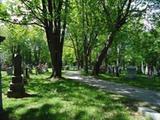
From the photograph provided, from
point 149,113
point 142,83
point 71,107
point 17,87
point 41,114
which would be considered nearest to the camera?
point 149,113

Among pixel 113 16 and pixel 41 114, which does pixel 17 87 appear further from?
pixel 113 16

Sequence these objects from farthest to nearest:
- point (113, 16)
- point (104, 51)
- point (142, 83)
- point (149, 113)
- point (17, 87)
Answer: point (113, 16), point (104, 51), point (142, 83), point (17, 87), point (149, 113)

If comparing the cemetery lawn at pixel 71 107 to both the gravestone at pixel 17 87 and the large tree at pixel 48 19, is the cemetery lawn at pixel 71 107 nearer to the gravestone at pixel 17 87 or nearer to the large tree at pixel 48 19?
the gravestone at pixel 17 87

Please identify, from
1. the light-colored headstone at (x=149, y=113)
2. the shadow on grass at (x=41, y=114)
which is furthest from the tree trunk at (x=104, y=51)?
the light-colored headstone at (x=149, y=113)

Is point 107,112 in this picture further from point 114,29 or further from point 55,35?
point 114,29

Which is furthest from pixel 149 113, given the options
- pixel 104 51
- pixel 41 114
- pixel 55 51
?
pixel 104 51

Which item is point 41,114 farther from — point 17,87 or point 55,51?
point 55,51

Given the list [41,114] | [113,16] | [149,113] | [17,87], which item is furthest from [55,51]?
[149,113]

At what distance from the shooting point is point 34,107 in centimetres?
1339

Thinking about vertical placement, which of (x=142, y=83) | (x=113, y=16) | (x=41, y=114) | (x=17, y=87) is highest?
(x=113, y=16)

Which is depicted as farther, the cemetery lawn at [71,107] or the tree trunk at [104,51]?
the tree trunk at [104,51]

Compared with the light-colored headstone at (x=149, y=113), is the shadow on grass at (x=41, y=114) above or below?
below

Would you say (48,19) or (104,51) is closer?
(48,19)

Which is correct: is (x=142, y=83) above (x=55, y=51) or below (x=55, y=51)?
A: below
